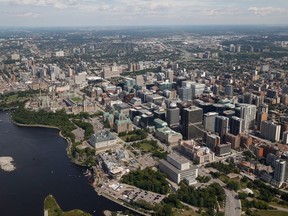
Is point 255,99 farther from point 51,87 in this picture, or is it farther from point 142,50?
point 142,50

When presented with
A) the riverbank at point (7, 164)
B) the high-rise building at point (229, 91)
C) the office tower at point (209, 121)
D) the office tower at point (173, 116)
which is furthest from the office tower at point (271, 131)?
the riverbank at point (7, 164)

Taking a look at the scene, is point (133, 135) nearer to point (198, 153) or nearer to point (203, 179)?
point (198, 153)

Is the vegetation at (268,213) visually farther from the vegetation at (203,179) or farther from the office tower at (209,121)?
the office tower at (209,121)

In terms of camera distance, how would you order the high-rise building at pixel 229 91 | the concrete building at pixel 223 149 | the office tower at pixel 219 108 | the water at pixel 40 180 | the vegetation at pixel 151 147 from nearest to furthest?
1. the water at pixel 40 180
2. the vegetation at pixel 151 147
3. the concrete building at pixel 223 149
4. the office tower at pixel 219 108
5. the high-rise building at pixel 229 91

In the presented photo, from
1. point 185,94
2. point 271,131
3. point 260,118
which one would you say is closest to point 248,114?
point 260,118

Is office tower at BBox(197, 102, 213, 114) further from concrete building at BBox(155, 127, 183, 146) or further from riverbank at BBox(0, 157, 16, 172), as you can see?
riverbank at BBox(0, 157, 16, 172)

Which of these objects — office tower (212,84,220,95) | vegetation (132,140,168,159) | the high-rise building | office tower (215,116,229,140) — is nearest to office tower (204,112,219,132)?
office tower (215,116,229,140)

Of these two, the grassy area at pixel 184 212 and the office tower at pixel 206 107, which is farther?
the office tower at pixel 206 107
